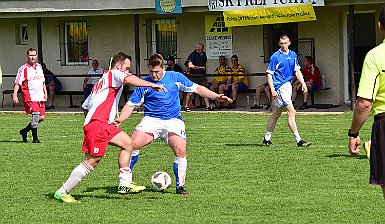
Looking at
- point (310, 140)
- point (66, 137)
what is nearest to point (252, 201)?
point (310, 140)

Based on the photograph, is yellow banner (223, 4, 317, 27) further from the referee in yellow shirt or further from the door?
the referee in yellow shirt

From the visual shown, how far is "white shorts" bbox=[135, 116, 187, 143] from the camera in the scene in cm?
1205

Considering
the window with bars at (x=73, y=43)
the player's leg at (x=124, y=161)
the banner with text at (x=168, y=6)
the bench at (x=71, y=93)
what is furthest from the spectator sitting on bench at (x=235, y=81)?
the player's leg at (x=124, y=161)

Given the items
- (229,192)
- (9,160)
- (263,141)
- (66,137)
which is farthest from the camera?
(66,137)

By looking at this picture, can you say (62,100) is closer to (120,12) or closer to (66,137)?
(120,12)

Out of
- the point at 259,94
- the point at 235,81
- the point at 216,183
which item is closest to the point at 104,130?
the point at 216,183

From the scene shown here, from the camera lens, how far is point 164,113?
12172mm

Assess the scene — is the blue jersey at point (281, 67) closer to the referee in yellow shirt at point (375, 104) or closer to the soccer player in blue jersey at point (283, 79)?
the soccer player in blue jersey at point (283, 79)

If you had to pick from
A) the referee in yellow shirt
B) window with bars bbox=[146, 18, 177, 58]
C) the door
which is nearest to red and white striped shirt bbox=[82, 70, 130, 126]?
the referee in yellow shirt

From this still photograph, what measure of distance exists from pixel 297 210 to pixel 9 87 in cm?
2304

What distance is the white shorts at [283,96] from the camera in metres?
17.0

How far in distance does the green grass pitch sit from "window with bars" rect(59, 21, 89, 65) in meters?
10.6

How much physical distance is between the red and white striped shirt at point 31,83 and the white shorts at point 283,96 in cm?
494

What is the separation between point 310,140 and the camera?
60.6 ft
